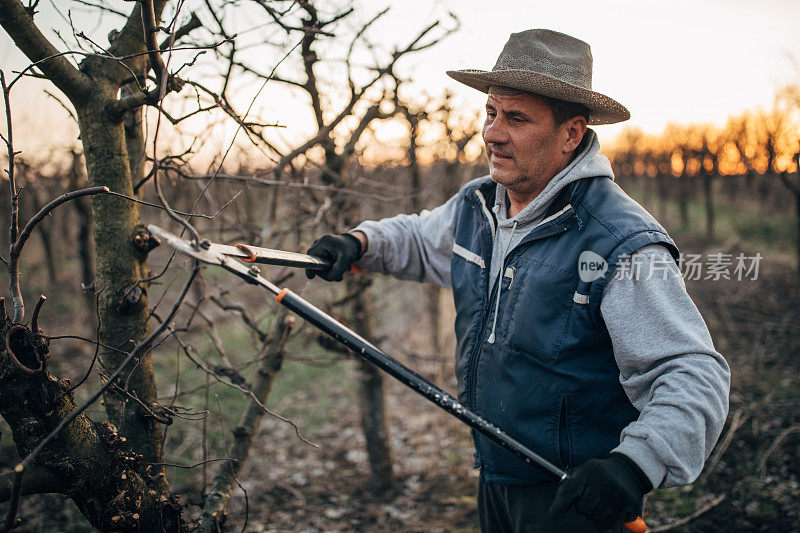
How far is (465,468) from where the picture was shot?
453cm

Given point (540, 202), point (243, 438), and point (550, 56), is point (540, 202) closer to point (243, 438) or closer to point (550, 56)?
point (550, 56)

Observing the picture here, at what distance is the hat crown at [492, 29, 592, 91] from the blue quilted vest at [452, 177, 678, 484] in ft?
1.51

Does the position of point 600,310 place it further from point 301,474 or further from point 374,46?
point 301,474

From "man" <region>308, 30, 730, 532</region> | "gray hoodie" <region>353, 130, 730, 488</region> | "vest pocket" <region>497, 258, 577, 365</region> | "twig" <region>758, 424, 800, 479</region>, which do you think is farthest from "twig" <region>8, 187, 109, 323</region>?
"twig" <region>758, 424, 800, 479</region>

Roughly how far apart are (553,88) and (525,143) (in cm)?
23

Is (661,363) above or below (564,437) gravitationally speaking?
above

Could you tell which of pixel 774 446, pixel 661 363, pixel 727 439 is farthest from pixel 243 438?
pixel 774 446

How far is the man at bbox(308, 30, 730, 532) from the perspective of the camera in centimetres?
151

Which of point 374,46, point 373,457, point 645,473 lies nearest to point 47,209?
point 645,473

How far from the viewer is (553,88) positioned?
6.40ft

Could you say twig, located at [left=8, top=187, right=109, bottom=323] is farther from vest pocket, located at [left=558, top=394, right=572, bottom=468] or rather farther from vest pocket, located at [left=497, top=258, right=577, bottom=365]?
vest pocket, located at [left=558, top=394, right=572, bottom=468]

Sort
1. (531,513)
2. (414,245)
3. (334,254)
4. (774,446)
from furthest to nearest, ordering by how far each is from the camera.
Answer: (774,446) → (414,245) → (334,254) → (531,513)

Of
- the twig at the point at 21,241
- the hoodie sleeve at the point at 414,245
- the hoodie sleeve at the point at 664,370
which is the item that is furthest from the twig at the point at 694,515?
the twig at the point at 21,241

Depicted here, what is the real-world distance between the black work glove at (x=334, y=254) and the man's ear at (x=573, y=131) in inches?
40.8
